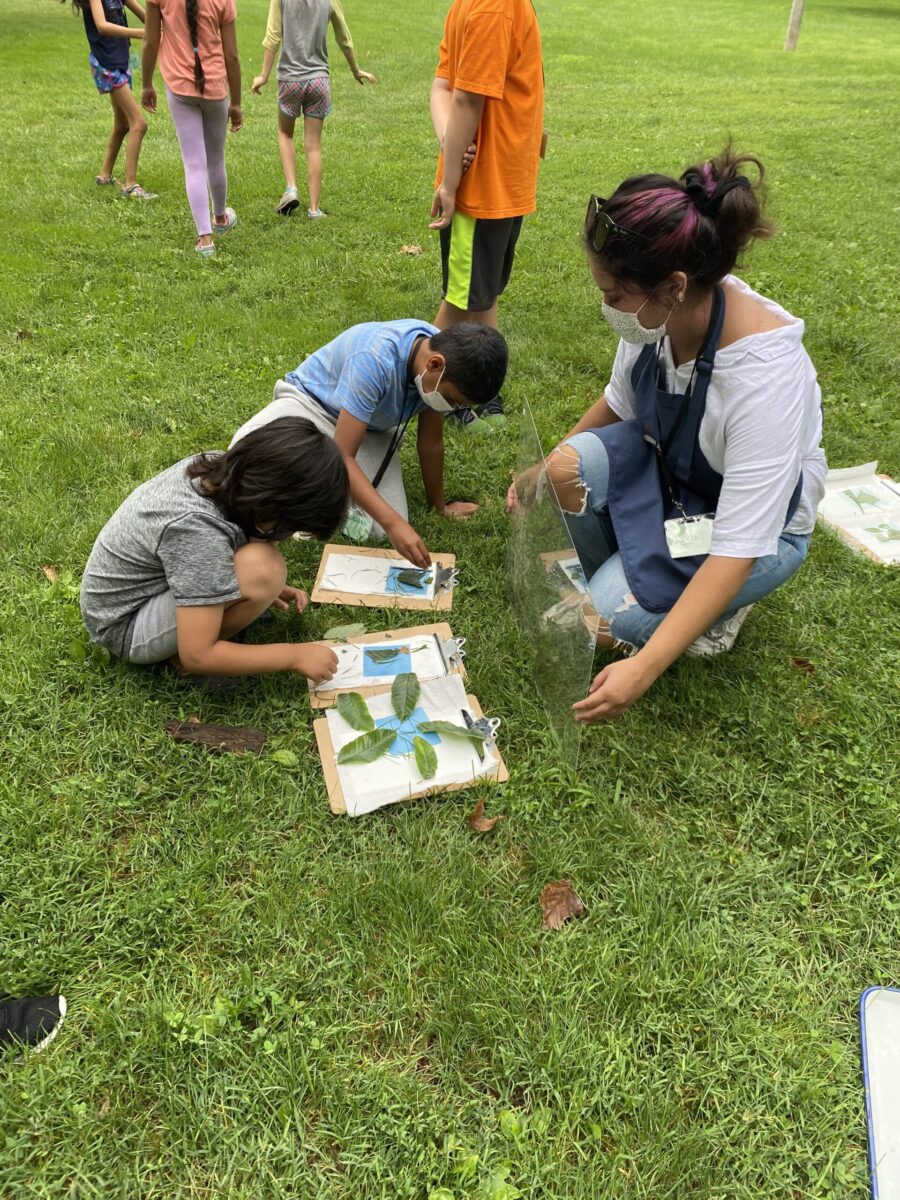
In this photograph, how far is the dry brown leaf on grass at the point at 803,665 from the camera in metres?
2.44

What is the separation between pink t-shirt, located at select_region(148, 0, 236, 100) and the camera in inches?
179

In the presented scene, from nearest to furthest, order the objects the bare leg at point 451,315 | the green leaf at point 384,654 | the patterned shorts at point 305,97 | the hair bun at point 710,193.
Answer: the hair bun at point 710,193 < the green leaf at point 384,654 < the bare leg at point 451,315 < the patterned shorts at point 305,97

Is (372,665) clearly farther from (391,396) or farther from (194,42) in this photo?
(194,42)

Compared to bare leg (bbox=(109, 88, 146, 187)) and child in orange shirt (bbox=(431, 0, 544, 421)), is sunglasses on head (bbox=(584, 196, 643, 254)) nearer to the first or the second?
child in orange shirt (bbox=(431, 0, 544, 421))

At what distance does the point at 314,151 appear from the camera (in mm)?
5664

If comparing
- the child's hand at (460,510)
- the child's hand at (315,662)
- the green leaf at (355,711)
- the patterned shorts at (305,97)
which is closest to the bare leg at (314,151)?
the patterned shorts at (305,97)

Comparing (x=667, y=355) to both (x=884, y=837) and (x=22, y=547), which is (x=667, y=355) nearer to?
(x=884, y=837)

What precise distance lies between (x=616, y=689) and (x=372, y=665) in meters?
0.86

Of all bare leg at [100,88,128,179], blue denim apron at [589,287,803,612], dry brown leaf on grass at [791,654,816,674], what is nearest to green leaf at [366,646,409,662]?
blue denim apron at [589,287,803,612]

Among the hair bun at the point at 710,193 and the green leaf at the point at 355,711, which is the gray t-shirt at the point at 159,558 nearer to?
the green leaf at the point at 355,711

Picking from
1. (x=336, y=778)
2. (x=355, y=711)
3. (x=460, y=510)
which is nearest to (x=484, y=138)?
(x=460, y=510)

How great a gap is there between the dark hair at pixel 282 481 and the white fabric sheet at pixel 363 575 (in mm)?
654

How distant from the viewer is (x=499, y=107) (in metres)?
3.04

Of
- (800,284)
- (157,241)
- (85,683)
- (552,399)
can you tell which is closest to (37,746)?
(85,683)
